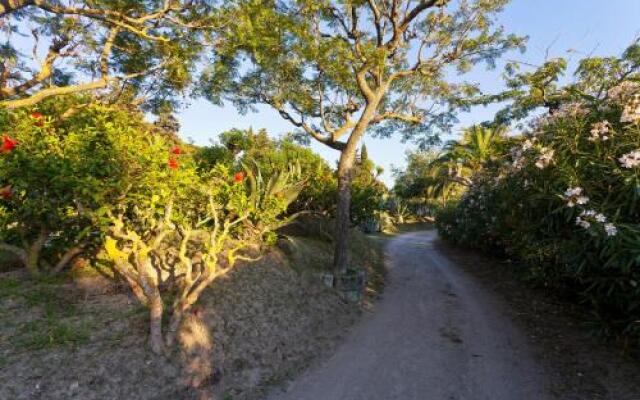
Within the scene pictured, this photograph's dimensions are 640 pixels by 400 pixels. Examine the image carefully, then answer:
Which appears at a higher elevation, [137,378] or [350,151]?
[350,151]

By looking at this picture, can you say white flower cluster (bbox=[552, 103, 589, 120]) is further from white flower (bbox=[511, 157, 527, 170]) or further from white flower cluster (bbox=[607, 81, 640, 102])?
white flower (bbox=[511, 157, 527, 170])

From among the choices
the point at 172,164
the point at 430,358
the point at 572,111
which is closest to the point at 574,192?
the point at 572,111

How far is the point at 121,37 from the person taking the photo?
32.5ft

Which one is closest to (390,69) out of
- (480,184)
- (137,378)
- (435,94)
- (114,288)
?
(435,94)

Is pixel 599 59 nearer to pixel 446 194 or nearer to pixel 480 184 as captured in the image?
pixel 480 184

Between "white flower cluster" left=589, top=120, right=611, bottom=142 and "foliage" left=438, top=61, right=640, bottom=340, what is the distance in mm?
13

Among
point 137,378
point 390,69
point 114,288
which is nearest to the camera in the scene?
point 137,378

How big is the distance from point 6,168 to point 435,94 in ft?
33.8

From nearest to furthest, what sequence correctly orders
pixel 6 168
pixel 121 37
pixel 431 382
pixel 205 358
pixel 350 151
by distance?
pixel 6 168, pixel 205 358, pixel 431 382, pixel 350 151, pixel 121 37

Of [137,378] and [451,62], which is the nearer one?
[137,378]

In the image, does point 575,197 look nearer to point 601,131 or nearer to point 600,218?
point 600,218

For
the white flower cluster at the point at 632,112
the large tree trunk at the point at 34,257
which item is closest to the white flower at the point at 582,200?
the white flower cluster at the point at 632,112

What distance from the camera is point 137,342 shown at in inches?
184

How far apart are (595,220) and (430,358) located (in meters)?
3.13
